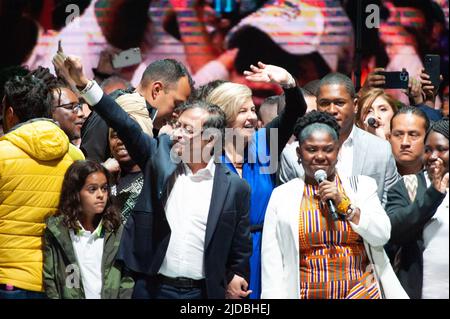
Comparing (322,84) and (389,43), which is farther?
(389,43)

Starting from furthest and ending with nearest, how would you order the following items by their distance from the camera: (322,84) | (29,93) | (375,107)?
(375,107) → (322,84) → (29,93)

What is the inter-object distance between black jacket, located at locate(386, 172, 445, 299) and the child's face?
1.47m

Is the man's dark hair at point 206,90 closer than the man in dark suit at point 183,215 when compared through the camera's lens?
No

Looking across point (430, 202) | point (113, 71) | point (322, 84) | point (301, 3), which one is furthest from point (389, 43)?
point (430, 202)

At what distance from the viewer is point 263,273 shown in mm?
5281

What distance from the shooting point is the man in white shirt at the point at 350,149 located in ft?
19.3

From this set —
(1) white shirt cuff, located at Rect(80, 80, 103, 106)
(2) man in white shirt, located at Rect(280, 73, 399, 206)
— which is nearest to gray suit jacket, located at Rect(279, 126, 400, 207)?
(2) man in white shirt, located at Rect(280, 73, 399, 206)

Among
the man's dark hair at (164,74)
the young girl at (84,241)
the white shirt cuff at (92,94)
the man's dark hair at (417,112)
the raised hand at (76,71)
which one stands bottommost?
the young girl at (84,241)

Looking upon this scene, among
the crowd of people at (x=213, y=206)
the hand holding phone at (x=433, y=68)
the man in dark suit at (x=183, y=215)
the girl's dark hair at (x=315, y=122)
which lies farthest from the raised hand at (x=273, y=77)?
the hand holding phone at (x=433, y=68)

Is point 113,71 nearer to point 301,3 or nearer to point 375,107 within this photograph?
point 301,3

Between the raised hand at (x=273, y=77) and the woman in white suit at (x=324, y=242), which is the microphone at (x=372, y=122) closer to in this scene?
the raised hand at (x=273, y=77)

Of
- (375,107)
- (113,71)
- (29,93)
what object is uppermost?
(29,93)

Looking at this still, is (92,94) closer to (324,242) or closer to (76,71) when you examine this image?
(76,71)
